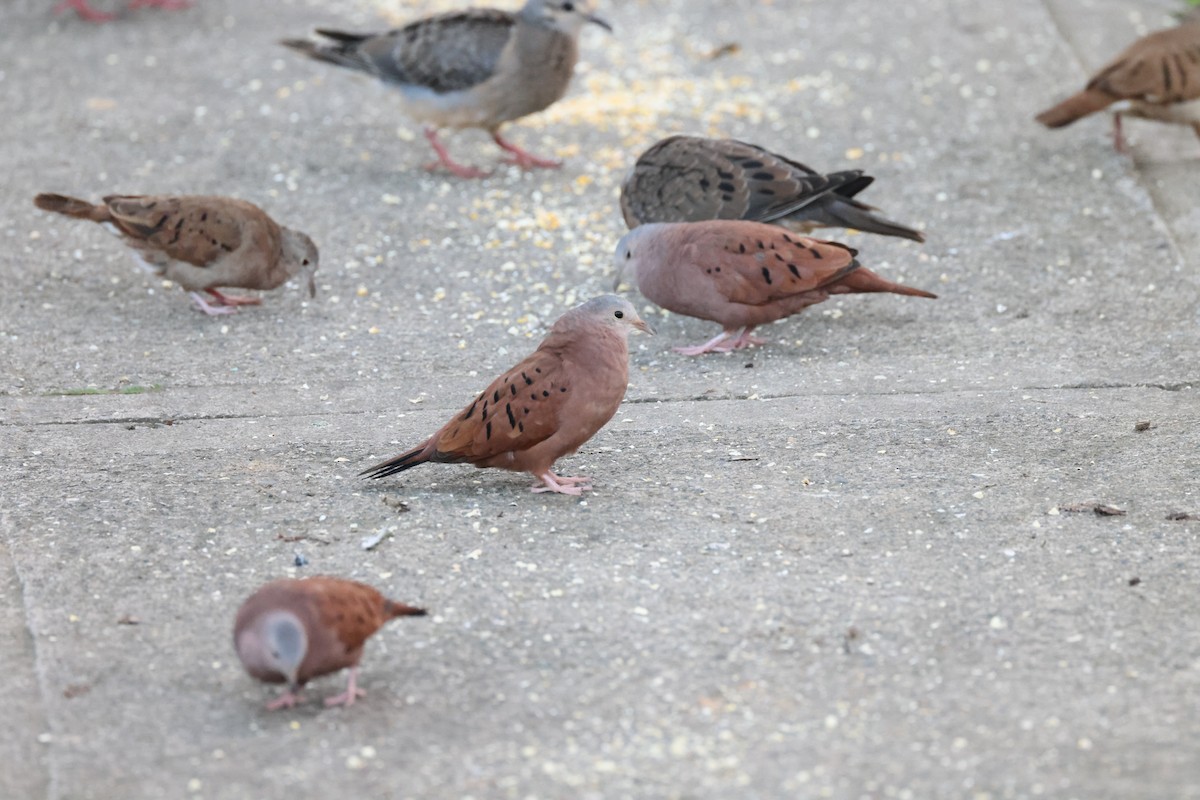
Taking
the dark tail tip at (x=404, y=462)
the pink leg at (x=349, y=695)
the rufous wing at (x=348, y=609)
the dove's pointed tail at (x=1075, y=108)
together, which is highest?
the dove's pointed tail at (x=1075, y=108)

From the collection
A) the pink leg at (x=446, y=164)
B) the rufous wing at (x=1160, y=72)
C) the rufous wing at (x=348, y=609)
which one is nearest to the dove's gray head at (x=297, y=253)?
the pink leg at (x=446, y=164)

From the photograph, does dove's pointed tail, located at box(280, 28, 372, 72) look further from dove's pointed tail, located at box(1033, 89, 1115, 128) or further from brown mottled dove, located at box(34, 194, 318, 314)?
dove's pointed tail, located at box(1033, 89, 1115, 128)

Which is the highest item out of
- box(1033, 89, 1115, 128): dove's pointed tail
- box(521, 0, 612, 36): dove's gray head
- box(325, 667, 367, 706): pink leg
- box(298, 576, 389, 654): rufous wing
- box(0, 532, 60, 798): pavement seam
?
box(521, 0, 612, 36): dove's gray head

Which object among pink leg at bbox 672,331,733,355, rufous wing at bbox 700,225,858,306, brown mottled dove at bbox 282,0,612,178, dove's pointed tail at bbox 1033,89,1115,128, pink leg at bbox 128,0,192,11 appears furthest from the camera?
pink leg at bbox 128,0,192,11

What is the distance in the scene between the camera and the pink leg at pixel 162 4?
952 cm

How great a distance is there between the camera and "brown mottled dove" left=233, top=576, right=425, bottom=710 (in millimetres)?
3270

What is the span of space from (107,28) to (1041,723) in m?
8.04

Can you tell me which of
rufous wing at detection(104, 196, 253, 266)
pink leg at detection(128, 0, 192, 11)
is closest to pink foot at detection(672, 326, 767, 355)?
rufous wing at detection(104, 196, 253, 266)

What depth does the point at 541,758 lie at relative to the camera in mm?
3232

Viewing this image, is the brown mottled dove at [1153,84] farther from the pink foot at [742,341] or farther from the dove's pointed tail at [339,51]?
the dove's pointed tail at [339,51]

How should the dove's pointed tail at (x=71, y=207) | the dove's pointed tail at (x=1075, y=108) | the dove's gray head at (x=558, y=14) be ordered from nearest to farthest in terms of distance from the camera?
the dove's pointed tail at (x=71, y=207) < the dove's pointed tail at (x=1075, y=108) < the dove's gray head at (x=558, y=14)

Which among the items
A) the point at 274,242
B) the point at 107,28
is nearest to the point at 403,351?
the point at 274,242

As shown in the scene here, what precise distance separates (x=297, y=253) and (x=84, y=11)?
14.4 ft

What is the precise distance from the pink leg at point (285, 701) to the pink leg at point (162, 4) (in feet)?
23.9
